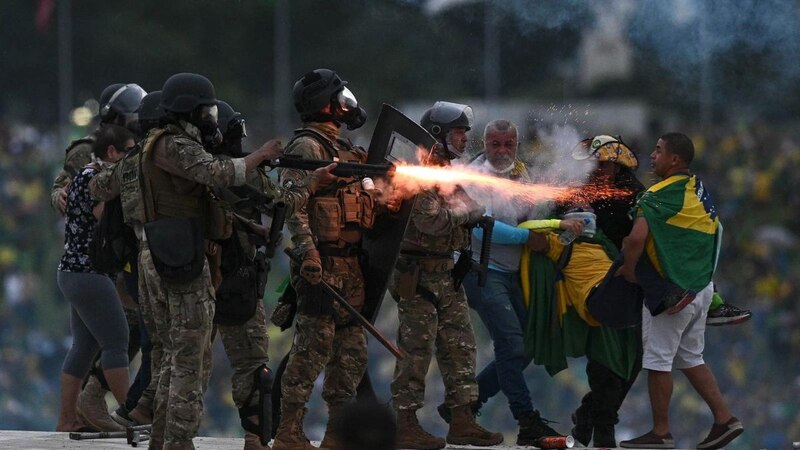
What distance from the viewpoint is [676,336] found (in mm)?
9945

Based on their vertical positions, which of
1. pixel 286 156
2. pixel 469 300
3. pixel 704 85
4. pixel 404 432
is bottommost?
pixel 404 432

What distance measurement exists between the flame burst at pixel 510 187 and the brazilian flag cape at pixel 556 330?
27cm

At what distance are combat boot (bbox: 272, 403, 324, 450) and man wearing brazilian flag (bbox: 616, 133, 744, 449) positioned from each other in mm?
1905

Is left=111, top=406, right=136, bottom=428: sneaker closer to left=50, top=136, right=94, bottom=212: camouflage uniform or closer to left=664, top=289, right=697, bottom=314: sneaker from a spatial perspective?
left=50, top=136, right=94, bottom=212: camouflage uniform

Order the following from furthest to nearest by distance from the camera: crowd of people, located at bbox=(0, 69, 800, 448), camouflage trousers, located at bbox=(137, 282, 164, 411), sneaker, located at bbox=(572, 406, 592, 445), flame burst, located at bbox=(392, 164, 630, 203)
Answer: crowd of people, located at bbox=(0, 69, 800, 448) → sneaker, located at bbox=(572, 406, 592, 445) → flame burst, located at bbox=(392, 164, 630, 203) → camouflage trousers, located at bbox=(137, 282, 164, 411)

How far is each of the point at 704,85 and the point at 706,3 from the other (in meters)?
5.37

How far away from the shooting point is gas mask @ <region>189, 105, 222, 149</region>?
827 centimetres

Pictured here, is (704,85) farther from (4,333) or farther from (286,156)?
(286,156)

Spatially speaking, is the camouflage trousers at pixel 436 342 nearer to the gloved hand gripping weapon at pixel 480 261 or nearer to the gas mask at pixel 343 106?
the gloved hand gripping weapon at pixel 480 261

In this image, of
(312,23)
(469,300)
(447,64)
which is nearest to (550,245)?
(469,300)

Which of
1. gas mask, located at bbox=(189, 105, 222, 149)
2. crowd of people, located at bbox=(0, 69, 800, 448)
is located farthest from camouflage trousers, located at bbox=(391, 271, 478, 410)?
crowd of people, located at bbox=(0, 69, 800, 448)

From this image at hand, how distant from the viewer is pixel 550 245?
10383mm

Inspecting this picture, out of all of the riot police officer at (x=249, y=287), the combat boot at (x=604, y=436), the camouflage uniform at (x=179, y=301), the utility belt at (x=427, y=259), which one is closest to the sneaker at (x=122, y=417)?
the riot police officer at (x=249, y=287)

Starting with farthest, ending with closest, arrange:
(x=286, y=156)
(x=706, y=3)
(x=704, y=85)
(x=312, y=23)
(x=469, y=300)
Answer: (x=312, y=23), (x=704, y=85), (x=706, y=3), (x=469, y=300), (x=286, y=156)
